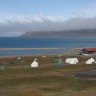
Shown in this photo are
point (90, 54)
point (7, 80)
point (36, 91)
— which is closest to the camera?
point (36, 91)

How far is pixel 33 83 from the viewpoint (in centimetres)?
6319

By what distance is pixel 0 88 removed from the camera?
5684cm

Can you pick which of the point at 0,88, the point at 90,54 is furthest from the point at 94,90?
the point at 90,54

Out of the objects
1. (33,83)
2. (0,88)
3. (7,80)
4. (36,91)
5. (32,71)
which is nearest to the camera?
(36,91)

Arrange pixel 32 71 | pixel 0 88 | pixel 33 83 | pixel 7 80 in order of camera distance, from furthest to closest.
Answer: pixel 32 71
pixel 7 80
pixel 33 83
pixel 0 88

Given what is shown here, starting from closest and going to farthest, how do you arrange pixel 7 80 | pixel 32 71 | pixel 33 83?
pixel 33 83
pixel 7 80
pixel 32 71

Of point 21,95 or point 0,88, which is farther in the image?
point 0,88

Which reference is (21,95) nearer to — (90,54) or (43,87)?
(43,87)

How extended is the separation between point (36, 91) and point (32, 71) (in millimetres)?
32144

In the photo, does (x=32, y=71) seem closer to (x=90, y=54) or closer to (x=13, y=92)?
(x=13, y=92)

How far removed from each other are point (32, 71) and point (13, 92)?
33.0m

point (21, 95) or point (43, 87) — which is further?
point (43, 87)

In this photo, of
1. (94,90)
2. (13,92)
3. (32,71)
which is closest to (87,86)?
(94,90)

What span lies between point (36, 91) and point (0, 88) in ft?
23.4
